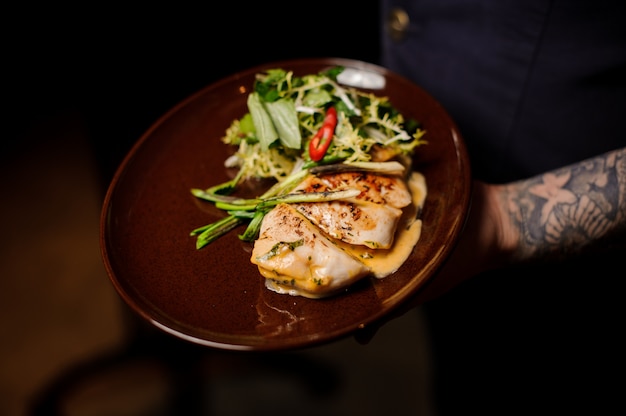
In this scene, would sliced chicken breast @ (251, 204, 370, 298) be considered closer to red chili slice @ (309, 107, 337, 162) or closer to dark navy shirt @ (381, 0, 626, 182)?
red chili slice @ (309, 107, 337, 162)

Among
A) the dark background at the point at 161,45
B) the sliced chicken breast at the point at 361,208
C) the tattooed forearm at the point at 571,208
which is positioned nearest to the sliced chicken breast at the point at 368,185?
the sliced chicken breast at the point at 361,208

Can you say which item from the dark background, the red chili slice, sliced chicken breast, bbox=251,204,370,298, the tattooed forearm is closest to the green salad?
the red chili slice

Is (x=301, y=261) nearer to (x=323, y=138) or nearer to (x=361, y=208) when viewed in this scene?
(x=361, y=208)

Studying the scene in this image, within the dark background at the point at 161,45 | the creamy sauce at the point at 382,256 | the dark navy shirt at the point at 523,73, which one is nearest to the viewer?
the creamy sauce at the point at 382,256

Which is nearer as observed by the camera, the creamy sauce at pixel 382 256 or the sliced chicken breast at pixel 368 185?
the creamy sauce at pixel 382 256

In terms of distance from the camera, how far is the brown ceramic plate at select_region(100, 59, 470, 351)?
1.50 meters

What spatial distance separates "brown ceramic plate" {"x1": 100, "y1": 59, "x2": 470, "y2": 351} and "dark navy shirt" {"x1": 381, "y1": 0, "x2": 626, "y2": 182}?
1.44ft

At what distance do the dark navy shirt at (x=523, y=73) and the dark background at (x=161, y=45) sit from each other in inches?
68.7

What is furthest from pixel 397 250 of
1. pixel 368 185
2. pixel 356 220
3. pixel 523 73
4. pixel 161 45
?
pixel 161 45

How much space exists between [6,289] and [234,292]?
373 centimetres

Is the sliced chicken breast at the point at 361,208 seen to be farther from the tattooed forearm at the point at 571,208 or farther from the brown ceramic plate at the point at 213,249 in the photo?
the tattooed forearm at the point at 571,208

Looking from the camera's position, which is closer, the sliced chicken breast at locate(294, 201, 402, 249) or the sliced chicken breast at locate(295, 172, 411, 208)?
the sliced chicken breast at locate(294, 201, 402, 249)

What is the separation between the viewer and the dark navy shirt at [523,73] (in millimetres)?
2219

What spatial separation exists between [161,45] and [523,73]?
3195 mm
